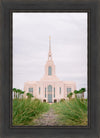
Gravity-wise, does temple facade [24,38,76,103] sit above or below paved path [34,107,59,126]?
above

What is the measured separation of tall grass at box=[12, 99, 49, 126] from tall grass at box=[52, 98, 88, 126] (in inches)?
4.6

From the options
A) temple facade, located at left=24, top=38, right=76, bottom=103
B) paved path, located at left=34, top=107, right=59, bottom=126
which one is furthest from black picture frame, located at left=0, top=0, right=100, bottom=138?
temple facade, located at left=24, top=38, right=76, bottom=103

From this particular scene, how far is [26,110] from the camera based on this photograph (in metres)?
1.30

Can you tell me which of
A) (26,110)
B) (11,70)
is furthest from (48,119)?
(11,70)

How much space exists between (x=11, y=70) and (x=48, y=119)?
0.48 meters

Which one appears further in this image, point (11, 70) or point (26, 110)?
point (26, 110)

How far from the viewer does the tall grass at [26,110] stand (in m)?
1.24

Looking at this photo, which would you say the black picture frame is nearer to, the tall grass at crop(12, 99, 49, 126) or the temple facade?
the tall grass at crop(12, 99, 49, 126)

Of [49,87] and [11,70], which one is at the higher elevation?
[11,70]

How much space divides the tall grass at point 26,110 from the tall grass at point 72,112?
0.12 m

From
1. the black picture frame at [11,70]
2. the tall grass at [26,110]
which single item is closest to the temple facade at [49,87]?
the tall grass at [26,110]

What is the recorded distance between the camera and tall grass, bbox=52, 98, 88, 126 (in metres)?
1.22

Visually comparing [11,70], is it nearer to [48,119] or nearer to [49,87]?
[49,87]

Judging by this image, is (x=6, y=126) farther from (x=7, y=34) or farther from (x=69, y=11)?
(x=69, y=11)
